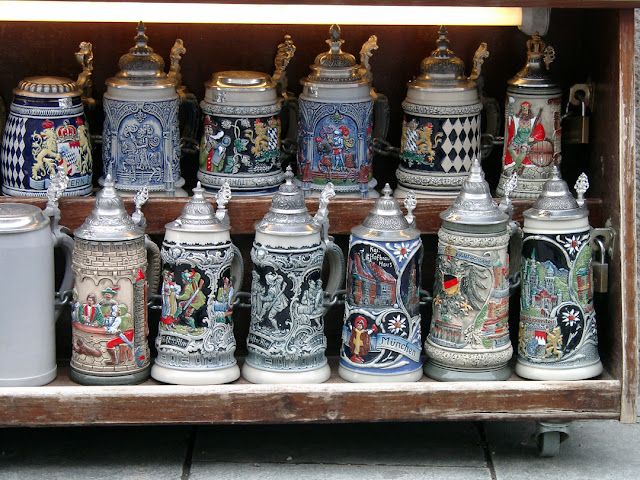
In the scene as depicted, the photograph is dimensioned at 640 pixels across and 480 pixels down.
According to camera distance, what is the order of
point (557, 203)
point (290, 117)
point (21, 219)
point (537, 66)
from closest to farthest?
point (21, 219)
point (557, 203)
point (537, 66)
point (290, 117)

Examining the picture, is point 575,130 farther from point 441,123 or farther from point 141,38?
point 141,38

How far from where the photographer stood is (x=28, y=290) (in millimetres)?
2854

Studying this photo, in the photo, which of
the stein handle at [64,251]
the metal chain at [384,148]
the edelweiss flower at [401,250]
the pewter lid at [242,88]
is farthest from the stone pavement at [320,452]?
the pewter lid at [242,88]

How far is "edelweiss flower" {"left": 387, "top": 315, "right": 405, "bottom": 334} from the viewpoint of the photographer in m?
2.92

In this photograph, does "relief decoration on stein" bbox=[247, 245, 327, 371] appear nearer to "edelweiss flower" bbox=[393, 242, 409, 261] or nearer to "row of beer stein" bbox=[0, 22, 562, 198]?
"edelweiss flower" bbox=[393, 242, 409, 261]

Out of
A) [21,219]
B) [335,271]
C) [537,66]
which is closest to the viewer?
[21,219]

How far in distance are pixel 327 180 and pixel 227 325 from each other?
0.46 metres

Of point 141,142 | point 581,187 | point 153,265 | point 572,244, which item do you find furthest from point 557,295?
point 141,142

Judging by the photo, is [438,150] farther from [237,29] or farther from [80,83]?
[80,83]

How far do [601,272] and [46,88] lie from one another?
55.1 inches

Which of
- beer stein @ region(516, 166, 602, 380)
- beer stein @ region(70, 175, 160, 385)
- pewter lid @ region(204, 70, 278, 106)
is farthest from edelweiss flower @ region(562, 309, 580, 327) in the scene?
beer stein @ region(70, 175, 160, 385)

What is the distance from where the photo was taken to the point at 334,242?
10.3 ft

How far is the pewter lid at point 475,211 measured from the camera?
289 centimetres

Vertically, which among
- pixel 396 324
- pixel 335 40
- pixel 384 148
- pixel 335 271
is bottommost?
pixel 396 324
